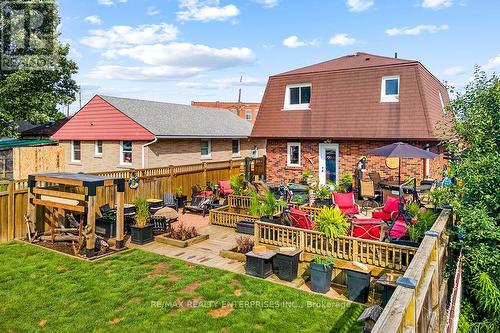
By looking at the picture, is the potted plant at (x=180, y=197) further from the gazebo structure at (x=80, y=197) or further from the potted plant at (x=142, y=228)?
the gazebo structure at (x=80, y=197)

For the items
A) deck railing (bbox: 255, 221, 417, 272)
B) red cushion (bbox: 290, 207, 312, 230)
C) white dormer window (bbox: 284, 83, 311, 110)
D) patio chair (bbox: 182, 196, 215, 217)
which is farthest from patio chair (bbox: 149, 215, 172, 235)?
white dormer window (bbox: 284, 83, 311, 110)

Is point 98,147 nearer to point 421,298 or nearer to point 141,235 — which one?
point 141,235

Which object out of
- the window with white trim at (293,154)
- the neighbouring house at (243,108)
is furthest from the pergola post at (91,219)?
→ the neighbouring house at (243,108)

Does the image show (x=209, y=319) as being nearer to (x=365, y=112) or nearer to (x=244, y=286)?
(x=244, y=286)

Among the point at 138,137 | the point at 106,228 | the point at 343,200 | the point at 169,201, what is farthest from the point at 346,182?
the point at 138,137

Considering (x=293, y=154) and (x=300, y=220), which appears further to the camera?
(x=293, y=154)

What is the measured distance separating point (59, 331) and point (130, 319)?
1.03m

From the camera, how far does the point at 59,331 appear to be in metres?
5.12

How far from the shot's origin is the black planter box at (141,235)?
955 cm

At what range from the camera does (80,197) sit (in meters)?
8.57

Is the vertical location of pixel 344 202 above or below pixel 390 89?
below

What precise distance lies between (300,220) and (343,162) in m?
8.39

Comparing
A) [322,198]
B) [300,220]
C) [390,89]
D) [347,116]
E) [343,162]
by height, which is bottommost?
[322,198]

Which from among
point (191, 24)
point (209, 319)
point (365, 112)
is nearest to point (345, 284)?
point (209, 319)
